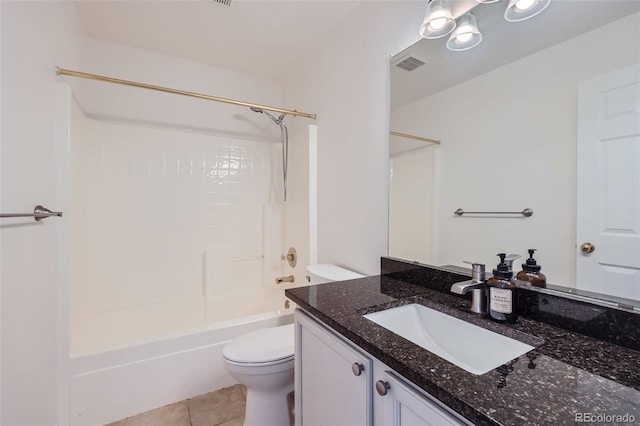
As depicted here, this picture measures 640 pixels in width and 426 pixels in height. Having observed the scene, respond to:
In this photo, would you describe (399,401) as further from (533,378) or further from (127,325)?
(127,325)

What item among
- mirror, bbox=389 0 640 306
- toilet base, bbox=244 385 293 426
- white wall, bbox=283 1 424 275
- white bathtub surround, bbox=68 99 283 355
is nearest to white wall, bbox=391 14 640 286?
mirror, bbox=389 0 640 306

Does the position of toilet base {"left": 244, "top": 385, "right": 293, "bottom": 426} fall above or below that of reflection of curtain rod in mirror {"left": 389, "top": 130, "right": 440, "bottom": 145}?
below

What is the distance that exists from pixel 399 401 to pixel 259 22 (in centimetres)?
214

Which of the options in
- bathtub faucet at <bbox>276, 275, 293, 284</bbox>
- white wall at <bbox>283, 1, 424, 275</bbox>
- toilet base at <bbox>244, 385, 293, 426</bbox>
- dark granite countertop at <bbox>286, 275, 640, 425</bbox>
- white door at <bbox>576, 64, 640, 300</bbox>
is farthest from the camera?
bathtub faucet at <bbox>276, 275, 293, 284</bbox>

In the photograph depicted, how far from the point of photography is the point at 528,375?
1.85ft

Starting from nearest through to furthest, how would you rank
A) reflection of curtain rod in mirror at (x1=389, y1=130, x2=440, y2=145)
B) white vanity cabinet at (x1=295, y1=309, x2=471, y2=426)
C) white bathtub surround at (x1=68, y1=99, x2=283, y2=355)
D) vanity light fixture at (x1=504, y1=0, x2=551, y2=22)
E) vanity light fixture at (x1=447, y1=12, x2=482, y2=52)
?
1. white vanity cabinet at (x1=295, y1=309, x2=471, y2=426)
2. vanity light fixture at (x1=504, y1=0, x2=551, y2=22)
3. vanity light fixture at (x1=447, y1=12, x2=482, y2=52)
4. reflection of curtain rod in mirror at (x1=389, y1=130, x2=440, y2=145)
5. white bathtub surround at (x1=68, y1=99, x2=283, y2=355)

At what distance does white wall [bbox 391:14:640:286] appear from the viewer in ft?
2.63

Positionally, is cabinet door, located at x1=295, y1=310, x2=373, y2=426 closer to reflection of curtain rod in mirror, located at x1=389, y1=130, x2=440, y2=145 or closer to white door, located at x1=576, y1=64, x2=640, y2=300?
white door, located at x1=576, y1=64, x2=640, y2=300

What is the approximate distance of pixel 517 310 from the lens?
88 cm

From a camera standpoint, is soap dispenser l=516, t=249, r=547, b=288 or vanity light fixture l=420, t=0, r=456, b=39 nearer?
soap dispenser l=516, t=249, r=547, b=288

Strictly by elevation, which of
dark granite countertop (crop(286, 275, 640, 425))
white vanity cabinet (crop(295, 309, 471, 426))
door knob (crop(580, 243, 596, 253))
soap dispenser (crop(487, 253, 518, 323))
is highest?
door knob (crop(580, 243, 596, 253))

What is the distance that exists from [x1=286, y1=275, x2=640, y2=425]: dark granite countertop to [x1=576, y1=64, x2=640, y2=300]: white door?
0.60 feet

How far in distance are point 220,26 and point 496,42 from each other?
168cm

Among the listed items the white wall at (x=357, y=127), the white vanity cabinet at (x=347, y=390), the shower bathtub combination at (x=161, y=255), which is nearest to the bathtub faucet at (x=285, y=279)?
the shower bathtub combination at (x=161, y=255)
